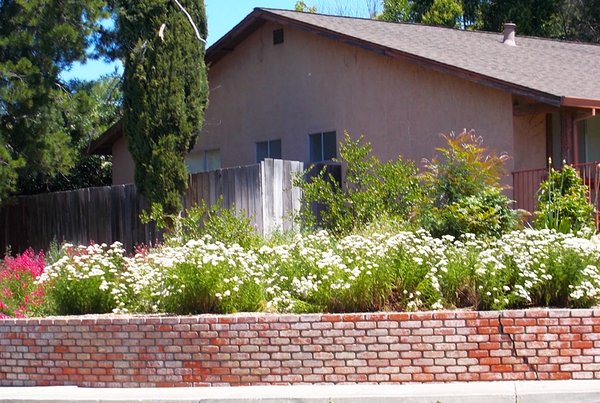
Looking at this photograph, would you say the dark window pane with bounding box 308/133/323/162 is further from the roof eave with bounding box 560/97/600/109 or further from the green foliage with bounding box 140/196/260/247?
the roof eave with bounding box 560/97/600/109

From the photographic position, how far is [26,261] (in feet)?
40.8

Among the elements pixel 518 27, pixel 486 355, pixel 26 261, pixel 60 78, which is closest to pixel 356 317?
pixel 486 355

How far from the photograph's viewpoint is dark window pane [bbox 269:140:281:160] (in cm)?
1786

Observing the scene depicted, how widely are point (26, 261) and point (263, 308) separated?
5.45 m

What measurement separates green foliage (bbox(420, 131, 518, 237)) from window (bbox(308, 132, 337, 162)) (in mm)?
4230

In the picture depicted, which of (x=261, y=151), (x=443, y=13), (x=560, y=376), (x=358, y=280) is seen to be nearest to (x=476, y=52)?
(x=261, y=151)

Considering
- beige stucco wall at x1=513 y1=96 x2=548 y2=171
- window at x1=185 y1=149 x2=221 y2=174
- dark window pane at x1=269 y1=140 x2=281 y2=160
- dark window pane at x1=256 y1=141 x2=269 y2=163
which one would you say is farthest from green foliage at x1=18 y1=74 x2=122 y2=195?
beige stucco wall at x1=513 y1=96 x2=548 y2=171

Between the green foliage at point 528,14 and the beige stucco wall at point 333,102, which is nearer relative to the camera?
the beige stucco wall at point 333,102

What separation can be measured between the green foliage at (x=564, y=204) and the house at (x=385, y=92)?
1.24m

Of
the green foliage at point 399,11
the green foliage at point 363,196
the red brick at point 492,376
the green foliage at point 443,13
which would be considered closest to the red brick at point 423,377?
the red brick at point 492,376

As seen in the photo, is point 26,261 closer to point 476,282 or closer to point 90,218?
point 90,218

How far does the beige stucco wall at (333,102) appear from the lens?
46.6 feet

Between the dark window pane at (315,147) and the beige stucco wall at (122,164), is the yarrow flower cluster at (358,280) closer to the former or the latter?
the dark window pane at (315,147)

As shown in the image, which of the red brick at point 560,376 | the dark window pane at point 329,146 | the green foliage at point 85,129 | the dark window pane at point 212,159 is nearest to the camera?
the red brick at point 560,376
